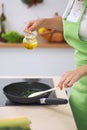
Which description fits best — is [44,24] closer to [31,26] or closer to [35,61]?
[31,26]

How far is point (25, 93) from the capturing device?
1200 mm

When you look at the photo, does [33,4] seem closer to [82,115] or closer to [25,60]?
[25,60]

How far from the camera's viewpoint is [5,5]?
266cm

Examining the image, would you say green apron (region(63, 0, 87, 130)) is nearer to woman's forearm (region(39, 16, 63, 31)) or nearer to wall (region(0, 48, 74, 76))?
woman's forearm (region(39, 16, 63, 31))

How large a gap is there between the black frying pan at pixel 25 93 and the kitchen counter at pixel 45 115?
0.08 feet

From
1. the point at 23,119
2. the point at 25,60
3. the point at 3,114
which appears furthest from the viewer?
the point at 25,60

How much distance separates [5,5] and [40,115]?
1829mm

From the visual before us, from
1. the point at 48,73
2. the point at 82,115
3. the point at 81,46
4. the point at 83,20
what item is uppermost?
the point at 83,20

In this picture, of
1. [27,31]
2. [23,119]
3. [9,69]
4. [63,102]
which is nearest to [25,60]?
[9,69]

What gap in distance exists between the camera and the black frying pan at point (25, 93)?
1082 millimetres

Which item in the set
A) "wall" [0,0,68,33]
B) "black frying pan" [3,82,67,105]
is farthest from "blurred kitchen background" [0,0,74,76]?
"black frying pan" [3,82,67,105]

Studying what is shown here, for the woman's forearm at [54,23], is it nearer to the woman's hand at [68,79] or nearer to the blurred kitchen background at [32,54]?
the woman's hand at [68,79]

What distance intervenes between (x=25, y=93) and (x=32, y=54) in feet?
4.48

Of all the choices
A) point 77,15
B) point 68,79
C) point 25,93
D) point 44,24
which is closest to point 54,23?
point 44,24
